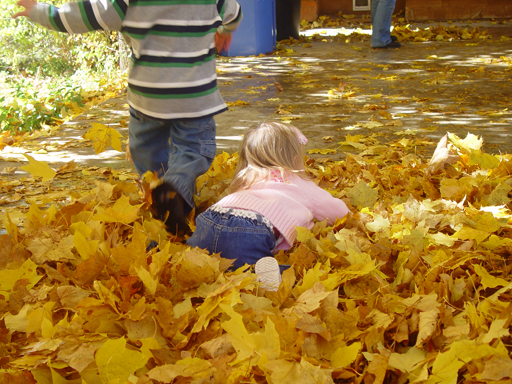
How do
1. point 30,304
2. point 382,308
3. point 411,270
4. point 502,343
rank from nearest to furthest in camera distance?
point 502,343, point 382,308, point 30,304, point 411,270

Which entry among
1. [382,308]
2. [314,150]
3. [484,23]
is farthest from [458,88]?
[484,23]

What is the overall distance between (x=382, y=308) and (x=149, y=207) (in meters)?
1.18

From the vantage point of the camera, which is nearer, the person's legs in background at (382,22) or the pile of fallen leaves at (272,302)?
the pile of fallen leaves at (272,302)

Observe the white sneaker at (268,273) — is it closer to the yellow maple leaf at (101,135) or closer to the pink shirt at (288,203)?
the pink shirt at (288,203)

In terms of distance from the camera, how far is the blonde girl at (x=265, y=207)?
188 cm

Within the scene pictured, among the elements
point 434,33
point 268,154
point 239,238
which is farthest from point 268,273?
point 434,33

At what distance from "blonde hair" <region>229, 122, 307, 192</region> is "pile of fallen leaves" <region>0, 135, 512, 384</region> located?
324 mm

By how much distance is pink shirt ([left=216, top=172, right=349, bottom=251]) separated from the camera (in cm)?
193

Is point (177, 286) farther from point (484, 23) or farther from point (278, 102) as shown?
point (484, 23)

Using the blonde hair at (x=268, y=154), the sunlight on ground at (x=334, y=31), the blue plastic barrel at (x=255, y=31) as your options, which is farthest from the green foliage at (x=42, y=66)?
the blonde hair at (x=268, y=154)

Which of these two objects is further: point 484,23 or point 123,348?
point 484,23

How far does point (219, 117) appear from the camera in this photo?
4.28 m

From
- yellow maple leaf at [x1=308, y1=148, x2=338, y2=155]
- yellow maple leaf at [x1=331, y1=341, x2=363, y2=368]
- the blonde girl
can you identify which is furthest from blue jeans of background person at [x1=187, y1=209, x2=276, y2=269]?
yellow maple leaf at [x1=308, y1=148, x2=338, y2=155]

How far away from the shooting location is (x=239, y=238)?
189 centimetres
